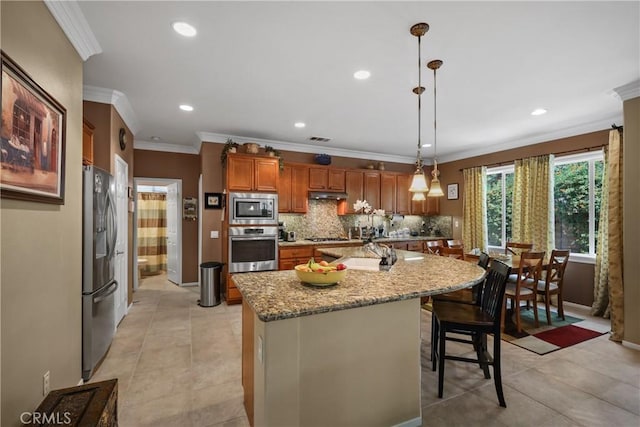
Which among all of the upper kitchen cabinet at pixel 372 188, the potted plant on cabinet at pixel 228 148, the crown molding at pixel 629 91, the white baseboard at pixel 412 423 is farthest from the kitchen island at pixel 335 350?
the upper kitchen cabinet at pixel 372 188

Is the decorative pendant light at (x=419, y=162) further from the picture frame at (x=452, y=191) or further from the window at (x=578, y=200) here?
the picture frame at (x=452, y=191)

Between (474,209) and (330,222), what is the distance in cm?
286

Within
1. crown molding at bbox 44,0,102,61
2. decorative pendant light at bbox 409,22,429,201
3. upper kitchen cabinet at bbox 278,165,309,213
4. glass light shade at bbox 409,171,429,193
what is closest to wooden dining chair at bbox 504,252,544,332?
decorative pendant light at bbox 409,22,429,201

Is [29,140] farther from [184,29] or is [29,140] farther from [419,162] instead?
[419,162]

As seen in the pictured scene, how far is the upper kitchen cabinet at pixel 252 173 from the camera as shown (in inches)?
183

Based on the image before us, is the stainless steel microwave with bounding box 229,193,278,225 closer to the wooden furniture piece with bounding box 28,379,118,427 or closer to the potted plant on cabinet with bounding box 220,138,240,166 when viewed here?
the potted plant on cabinet with bounding box 220,138,240,166

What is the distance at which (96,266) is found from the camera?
2572mm

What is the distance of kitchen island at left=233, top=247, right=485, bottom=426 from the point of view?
1.52 metres

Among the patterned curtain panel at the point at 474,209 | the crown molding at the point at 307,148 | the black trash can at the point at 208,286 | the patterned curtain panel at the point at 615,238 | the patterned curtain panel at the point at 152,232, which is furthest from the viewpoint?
the patterned curtain panel at the point at 152,232

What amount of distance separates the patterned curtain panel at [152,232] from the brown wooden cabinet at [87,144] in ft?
14.8

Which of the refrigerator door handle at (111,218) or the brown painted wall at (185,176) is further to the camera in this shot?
the brown painted wall at (185,176)

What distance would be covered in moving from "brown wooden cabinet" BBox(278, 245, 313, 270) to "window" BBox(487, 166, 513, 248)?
359 centimetres

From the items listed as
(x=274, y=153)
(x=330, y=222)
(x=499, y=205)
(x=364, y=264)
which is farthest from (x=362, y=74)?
(x=499, y=205)

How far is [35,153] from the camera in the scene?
66.6 inches
